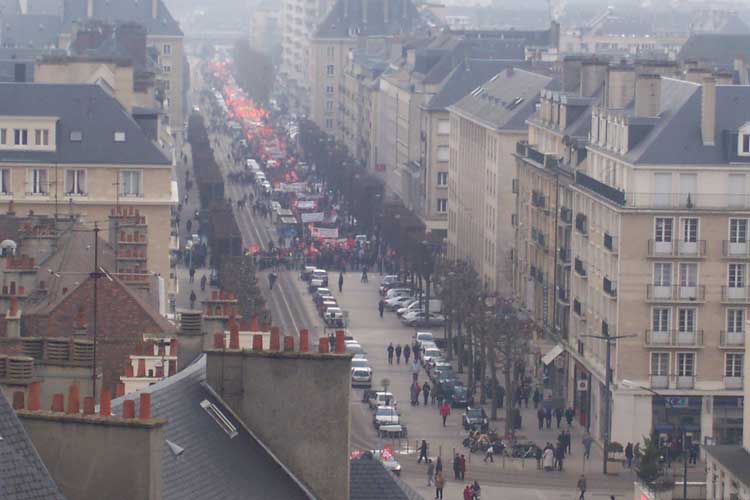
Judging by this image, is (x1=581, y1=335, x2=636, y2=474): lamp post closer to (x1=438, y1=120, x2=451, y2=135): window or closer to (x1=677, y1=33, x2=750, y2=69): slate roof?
(x1=438, y1=120, x2=451, y2=135): window

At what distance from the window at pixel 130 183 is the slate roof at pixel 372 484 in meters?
57.7

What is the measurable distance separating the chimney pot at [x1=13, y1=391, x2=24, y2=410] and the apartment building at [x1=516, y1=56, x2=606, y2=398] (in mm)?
63126

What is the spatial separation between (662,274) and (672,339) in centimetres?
201

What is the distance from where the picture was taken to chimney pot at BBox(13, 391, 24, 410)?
2180cm

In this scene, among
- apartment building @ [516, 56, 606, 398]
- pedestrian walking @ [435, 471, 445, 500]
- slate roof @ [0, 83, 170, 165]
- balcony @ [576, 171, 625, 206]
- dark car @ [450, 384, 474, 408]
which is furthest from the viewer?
apartment building @ [516, 56, 606, 398]

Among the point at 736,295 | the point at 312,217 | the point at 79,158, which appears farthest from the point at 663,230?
the point at 312,217

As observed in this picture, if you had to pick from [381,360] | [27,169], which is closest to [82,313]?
[27,169]

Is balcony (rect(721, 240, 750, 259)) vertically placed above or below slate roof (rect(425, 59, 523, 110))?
below

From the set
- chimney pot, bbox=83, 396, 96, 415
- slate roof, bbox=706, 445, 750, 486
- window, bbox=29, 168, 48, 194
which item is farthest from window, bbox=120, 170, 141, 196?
chimney pot, bbox=83, 396, 96, 415

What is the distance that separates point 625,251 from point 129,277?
21479 millimetres

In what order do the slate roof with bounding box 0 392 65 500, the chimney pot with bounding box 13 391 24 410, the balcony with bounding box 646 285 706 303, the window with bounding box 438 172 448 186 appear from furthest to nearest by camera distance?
the window with bounding box 438 172 448 186
the balcony with bounding box 646 285 706 303
the chimney pot with bounding box 13 391 24 410
the slate roof with bounding box 0 392 65 500

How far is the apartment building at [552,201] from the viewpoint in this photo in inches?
3467

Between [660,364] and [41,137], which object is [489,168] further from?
[660,364]

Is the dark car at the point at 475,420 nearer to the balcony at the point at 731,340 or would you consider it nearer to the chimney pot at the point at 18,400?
the balcony at the point at 731,340
